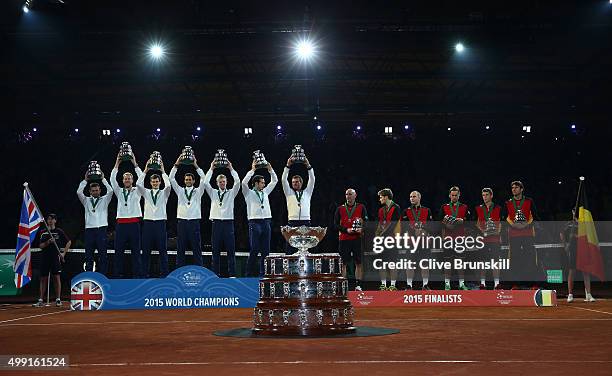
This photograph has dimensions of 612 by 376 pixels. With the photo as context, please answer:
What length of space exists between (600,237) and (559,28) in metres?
4.84

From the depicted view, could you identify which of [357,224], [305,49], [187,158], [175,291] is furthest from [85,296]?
[305,49]

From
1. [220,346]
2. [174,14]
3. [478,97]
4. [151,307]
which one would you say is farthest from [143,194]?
[478,97]

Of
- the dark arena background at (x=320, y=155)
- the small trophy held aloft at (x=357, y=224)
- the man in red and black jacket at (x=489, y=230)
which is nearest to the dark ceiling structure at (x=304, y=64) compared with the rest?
the dark arena background at (x=320, y=155)

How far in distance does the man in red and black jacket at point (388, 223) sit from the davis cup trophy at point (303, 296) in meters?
5.12

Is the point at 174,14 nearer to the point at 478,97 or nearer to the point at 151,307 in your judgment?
A: the point at 151,307

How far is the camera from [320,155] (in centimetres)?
2606

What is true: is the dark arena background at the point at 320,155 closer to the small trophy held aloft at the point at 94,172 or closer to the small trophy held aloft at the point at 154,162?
the small trophy held aloft at the point at 154,162

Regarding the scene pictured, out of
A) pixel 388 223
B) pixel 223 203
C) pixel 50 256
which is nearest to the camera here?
pixel 223 203

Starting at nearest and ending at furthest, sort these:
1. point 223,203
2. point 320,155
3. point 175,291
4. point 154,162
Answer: point 154,162
point 175,291
point 223,203
point 320,155

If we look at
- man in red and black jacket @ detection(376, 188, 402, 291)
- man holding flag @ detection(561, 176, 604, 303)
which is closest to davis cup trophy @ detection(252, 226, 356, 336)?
man in red and black jacket @ detection(376, 188, 402, 291)

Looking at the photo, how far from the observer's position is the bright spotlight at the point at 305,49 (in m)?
16.9

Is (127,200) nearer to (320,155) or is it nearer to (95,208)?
(95,208)

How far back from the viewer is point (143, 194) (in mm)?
13531

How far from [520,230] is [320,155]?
1291 centimetres
